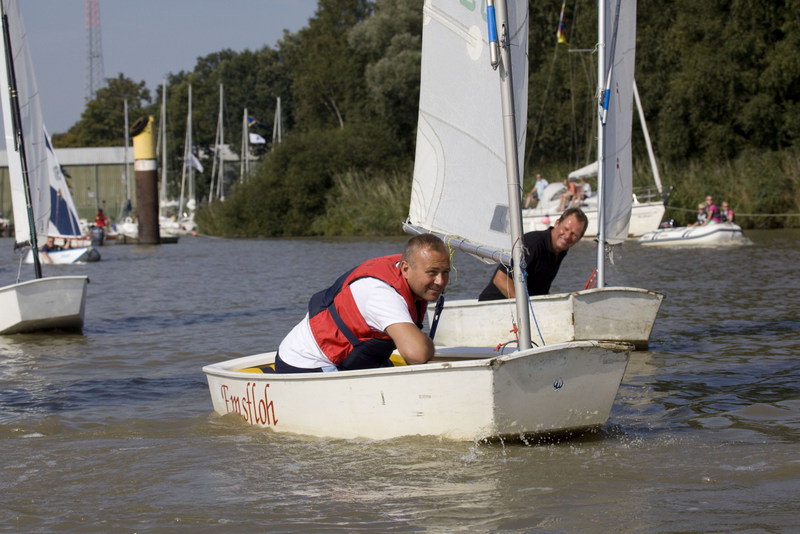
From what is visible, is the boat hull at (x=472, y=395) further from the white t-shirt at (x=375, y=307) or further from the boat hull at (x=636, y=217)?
the boat hull at (x=636, y=217)

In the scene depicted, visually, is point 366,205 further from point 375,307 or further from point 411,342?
point 411,342

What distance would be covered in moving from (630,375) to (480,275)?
10962 millimetres

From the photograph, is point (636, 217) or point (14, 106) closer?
point (14, 106)

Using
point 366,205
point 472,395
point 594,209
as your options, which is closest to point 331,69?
point 366,205

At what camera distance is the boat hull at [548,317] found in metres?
7.95

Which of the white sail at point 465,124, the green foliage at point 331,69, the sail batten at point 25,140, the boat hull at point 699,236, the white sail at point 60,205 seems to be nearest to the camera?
the white sail at point 465,124

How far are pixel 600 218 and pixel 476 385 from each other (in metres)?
4.47

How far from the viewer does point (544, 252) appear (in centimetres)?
747

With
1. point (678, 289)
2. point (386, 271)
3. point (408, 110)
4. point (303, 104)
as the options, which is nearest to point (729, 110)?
point (408, 110)

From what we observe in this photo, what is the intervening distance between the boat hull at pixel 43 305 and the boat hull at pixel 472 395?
249 inches

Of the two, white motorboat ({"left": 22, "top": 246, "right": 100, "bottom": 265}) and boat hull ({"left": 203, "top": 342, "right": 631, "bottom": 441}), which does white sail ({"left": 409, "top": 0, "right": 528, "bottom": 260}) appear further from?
white motorboat ({"left": 22, "top": 246, "right": 100, "bottom": 265})

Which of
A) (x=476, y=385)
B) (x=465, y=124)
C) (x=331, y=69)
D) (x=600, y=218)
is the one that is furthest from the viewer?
(x=331, y=69)

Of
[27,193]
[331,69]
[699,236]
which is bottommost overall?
[699,236]

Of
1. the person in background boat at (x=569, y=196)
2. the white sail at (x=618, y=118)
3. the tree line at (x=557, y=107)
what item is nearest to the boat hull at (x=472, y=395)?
the white sail at (x=618, y=118)
